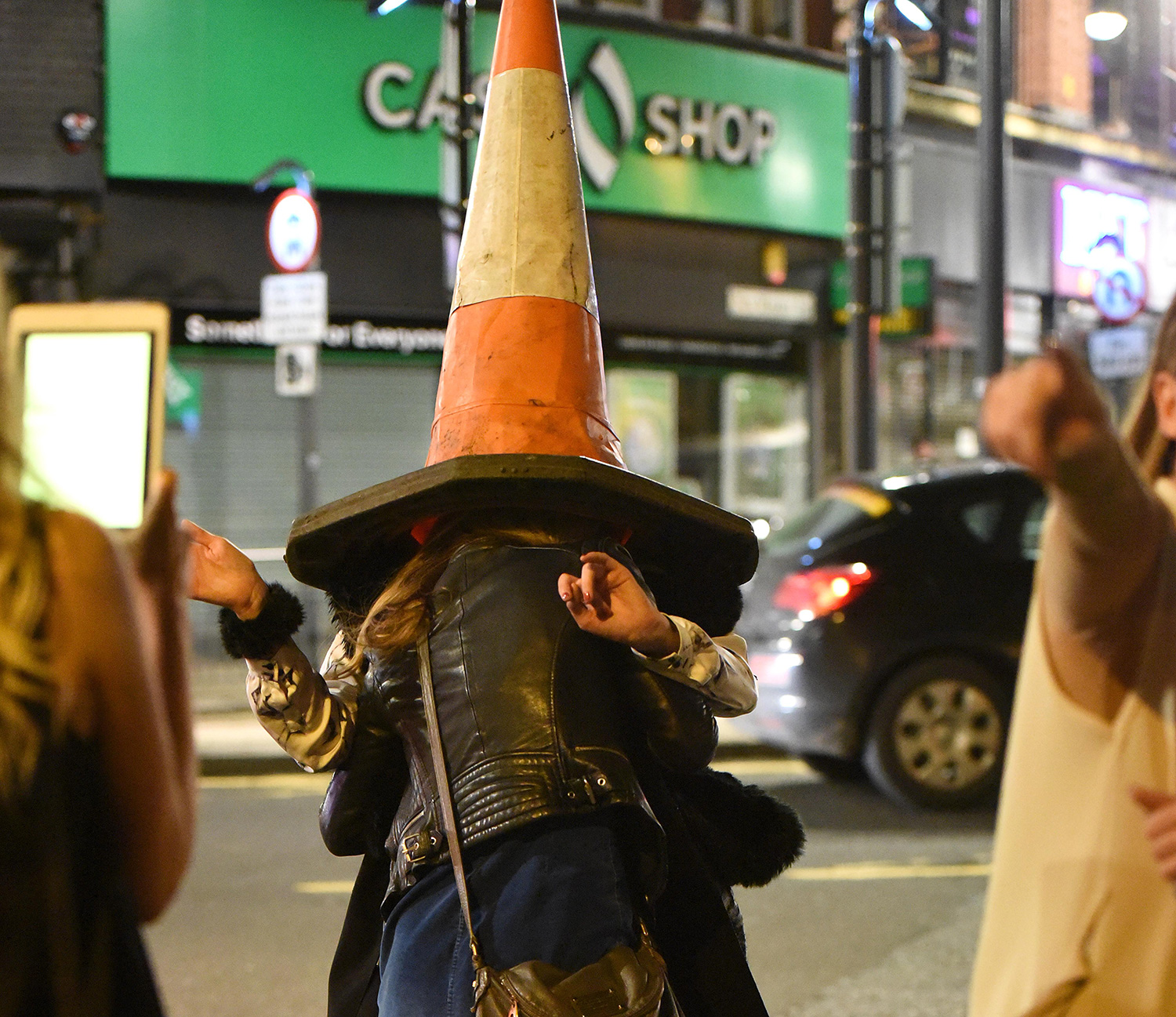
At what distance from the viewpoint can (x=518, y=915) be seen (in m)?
1.96

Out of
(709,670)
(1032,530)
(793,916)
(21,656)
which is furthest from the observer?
(1032,530)

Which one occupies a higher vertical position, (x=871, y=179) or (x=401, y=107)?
(x=401, y=107)

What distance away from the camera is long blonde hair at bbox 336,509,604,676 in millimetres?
2205

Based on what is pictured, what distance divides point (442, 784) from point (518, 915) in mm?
224

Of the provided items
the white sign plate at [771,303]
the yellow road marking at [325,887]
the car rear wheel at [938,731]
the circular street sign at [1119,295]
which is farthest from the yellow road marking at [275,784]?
the circular street sign at [1119,295]

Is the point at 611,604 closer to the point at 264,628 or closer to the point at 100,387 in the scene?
the point at 264,628

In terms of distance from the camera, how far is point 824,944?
5.08 meters

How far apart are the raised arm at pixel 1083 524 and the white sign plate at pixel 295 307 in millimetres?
9401

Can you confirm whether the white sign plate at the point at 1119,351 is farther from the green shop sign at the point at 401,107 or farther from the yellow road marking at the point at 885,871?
the yellow road marking at the point at 885,871

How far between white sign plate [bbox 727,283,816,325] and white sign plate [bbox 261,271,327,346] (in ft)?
22.5

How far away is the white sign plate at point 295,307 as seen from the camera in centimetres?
1046

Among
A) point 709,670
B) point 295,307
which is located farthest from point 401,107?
point 709,670

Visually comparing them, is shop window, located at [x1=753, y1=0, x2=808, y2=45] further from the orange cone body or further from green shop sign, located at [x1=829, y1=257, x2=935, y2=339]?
the orange cone body

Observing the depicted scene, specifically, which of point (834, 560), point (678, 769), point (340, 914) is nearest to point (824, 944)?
point (340, 914)
